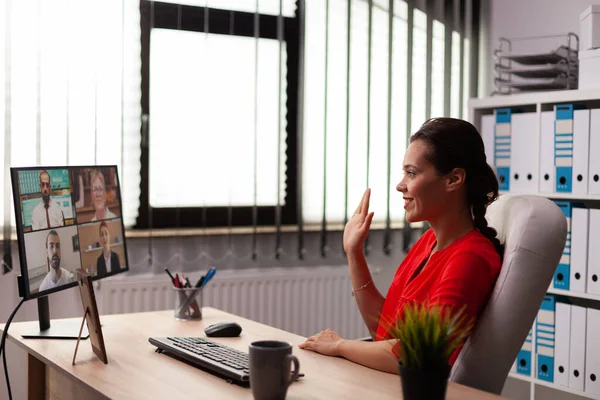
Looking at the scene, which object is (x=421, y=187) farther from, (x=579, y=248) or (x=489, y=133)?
(x=489, y=133)

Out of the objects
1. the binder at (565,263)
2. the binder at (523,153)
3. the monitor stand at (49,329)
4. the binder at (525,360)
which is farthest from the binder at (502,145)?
the monitor stand at (49,329)

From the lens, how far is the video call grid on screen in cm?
176

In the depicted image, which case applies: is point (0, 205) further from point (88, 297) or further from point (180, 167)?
point (88, 297)

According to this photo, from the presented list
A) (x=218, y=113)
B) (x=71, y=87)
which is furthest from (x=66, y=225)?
(x=218, y=113)

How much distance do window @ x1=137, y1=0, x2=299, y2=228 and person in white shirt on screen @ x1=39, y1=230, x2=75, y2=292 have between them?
1299 mm

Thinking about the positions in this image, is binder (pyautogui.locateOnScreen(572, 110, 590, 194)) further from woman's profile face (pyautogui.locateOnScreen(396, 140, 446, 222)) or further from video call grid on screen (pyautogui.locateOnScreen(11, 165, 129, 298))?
video call grid on screen (pyautogui.locateOnScreen(11, 165, 129, 298))

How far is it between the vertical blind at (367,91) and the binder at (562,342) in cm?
103

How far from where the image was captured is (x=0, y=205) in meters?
2.82

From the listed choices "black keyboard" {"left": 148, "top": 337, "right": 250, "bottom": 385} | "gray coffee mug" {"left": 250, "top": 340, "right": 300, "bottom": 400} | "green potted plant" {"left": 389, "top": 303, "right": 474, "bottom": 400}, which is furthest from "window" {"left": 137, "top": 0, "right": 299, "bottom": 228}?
"green potted plant" {"left": 389, "top": 303, "right": 474, "bottom": 400}

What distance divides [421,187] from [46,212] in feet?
3.02

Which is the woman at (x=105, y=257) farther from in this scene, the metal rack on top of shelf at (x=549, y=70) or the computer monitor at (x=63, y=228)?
the metal rack on top of shelf at (x=549, y=70)

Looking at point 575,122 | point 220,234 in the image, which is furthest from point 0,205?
point 575,122

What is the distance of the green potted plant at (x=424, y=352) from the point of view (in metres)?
1.10

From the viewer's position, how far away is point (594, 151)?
2.87 meters
